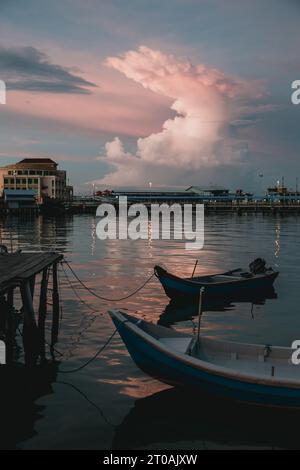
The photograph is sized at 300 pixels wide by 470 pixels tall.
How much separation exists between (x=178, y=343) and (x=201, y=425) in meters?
Result: 2.90

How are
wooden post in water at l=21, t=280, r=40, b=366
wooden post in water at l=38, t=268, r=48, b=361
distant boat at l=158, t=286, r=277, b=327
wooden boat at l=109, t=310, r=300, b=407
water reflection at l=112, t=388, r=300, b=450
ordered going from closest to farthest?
1. water reflection at l=112, t=388, r=300, b=450
2. wooden boat at l=109, t=310, r=300, b=407
3. wooden post in water at l=21, t=280, r=40, b=366
4. wooden post in water at l=38, t=268, r=48, b=361
5. distant boat at l=158, t=286, r=277, b=327

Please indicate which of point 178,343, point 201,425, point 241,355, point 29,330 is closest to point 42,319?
point 29,330

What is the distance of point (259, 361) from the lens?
15.1 m

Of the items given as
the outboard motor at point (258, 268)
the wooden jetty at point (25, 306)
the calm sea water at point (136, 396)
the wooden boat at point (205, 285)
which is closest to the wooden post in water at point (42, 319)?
the wooden jetty at point (25, 306)

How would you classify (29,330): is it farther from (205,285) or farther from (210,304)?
(205,285)

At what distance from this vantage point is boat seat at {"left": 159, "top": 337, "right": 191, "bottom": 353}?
15.4 metres

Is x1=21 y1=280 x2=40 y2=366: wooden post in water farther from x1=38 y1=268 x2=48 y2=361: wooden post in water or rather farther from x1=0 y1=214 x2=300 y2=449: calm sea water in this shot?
x1=0 y1=214 x2=300 y2=449: calm sea water

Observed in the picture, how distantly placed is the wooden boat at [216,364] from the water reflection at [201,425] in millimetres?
602

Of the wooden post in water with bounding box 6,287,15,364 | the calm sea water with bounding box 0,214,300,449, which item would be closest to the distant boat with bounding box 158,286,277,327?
the calm sea water with bounding box 0,214,300,449

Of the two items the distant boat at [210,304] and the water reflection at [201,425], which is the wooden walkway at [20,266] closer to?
the water reflection at [201,425]

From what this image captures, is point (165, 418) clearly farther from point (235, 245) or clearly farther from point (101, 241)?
point (101, 241)
